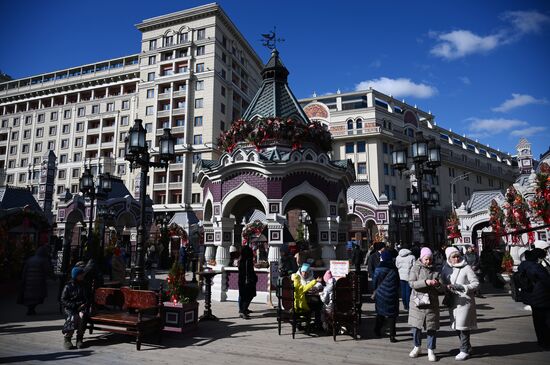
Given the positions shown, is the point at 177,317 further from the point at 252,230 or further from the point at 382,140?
the point at 382,140

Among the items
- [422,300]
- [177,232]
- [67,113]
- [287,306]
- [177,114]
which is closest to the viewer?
[422,300]

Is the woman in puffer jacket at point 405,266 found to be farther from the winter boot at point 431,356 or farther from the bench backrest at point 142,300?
the bench backrest at point 142,300

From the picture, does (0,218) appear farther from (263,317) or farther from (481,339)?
(481,339)

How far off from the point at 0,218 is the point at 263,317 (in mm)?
14810

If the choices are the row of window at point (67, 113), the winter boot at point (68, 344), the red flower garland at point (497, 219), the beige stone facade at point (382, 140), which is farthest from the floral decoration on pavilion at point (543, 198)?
the row of window at point (67, 113)

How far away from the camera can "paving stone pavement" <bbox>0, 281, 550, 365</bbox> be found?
602 cm

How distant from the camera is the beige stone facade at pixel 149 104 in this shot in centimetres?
4578

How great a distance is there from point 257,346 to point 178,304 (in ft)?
→ 6.50

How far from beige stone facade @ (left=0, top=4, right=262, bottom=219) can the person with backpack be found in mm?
39169


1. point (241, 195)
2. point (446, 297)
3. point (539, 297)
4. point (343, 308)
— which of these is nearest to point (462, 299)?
point (446, 297)

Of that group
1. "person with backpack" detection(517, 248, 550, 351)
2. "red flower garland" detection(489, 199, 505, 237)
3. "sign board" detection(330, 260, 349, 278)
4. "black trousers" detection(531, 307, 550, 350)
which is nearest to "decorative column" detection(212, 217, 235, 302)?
"sign board" detection(330, 260, 349, 278)

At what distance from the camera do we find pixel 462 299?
6.05m

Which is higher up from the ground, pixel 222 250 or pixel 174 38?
pixel 174 38

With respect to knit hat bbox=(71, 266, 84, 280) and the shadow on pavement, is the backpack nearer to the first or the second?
the shadow on pavement
